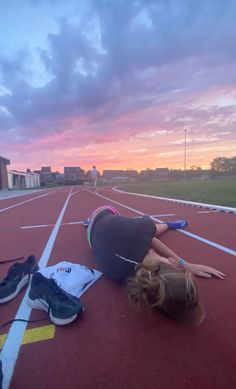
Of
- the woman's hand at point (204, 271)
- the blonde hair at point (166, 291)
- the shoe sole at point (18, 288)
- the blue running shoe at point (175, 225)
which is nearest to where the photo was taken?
the blonde hair at point (166, 291)

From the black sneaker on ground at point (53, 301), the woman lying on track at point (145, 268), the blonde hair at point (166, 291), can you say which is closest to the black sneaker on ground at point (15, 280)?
the black sneaker on ground at point (53, 301)

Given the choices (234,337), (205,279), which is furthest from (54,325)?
(205,279)

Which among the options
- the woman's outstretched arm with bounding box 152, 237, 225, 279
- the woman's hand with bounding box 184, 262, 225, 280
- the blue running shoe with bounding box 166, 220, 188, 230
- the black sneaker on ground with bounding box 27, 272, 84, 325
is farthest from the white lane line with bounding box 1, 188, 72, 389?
the blue running shoe with bounding box 166, 220, 188, 230

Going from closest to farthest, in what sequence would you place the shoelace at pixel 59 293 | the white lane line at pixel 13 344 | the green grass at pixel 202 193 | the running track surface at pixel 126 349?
the running track surface at pixel 126 349, the white lane line at pixel 13 344, the shoelace at pixel 59 293, the green grass at pixel 202 193

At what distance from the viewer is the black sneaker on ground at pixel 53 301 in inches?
95.1

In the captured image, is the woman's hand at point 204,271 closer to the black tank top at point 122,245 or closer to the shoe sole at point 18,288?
the black tank top at point 122,245

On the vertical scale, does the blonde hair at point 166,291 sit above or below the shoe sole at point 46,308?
above

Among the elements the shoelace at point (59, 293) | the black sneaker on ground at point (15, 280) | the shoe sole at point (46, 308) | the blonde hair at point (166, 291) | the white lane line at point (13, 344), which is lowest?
the white lane line at point (13, 344)

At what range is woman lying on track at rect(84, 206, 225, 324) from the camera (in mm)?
2131

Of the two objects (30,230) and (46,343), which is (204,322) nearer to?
(46,343)

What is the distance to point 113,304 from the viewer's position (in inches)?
108

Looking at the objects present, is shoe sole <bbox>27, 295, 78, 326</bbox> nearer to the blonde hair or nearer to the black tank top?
the blonde hair

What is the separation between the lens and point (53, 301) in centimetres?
253

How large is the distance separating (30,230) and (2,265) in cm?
272
